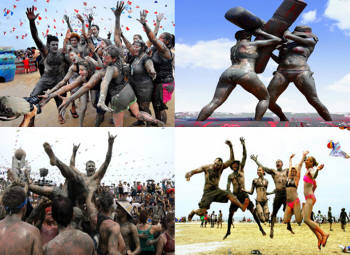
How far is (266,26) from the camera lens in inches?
318

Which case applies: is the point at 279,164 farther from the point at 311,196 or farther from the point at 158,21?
the point at 158,21

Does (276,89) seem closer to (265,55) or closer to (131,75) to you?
(265,55)

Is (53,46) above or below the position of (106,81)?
above

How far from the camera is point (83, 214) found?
6465 millimetres

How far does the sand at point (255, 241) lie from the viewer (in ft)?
23.1

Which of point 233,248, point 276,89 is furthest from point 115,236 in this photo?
point 276,89

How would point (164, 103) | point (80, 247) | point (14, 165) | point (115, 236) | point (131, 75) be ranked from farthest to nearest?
point (164, 103)
point (131, 75)
point (14, 165)
point (115, 236)
point (80, 247)

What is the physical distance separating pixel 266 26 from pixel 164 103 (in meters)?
2.67

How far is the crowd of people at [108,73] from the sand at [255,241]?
244cm

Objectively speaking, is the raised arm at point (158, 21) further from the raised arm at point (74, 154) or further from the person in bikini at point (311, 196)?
the person in bikini at point (311, 196)

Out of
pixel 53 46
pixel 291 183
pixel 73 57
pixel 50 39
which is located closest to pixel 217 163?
pixel 291 183

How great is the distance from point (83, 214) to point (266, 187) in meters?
3.41

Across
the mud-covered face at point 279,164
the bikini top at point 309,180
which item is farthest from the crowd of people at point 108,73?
the bikini top at point 309,180

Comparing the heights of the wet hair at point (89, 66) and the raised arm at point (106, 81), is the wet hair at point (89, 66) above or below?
above
